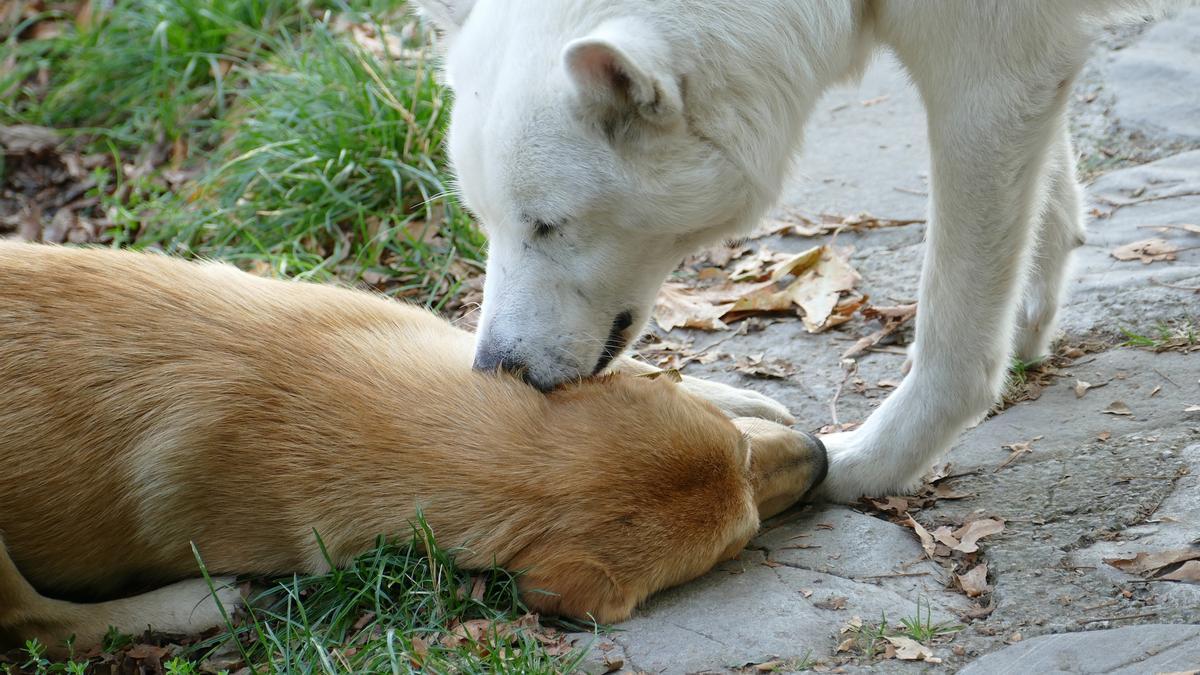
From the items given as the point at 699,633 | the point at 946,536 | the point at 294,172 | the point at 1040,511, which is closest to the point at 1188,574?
the point at 1040,511

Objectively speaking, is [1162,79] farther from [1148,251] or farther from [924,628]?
[924,628]

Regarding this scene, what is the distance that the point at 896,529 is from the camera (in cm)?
350

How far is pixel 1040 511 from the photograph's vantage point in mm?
3455

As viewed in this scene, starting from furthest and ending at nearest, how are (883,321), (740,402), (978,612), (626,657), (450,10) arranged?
(883,321) < (740,402) < (450,10) < (978,612) < (626,657)

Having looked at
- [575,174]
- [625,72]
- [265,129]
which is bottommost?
[265,129]

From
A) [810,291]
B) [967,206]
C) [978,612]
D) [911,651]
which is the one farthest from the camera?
[810,291]

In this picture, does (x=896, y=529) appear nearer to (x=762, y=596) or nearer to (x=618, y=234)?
(x=762, y=596)

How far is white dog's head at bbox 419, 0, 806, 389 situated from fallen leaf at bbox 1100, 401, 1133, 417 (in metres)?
1.29

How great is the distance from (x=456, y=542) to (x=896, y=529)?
1246 mm

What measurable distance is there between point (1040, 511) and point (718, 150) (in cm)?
134

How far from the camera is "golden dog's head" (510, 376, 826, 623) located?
3.04 metres

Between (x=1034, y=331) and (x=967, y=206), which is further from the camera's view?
(x=1034, y=331)

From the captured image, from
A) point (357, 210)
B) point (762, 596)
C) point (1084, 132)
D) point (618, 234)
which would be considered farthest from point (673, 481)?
point (1084, 132)

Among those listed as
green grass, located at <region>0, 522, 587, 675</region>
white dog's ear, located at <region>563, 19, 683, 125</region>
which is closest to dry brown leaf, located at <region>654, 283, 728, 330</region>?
white dog's ear, located at <region>563, 19, 683, 125</region>
